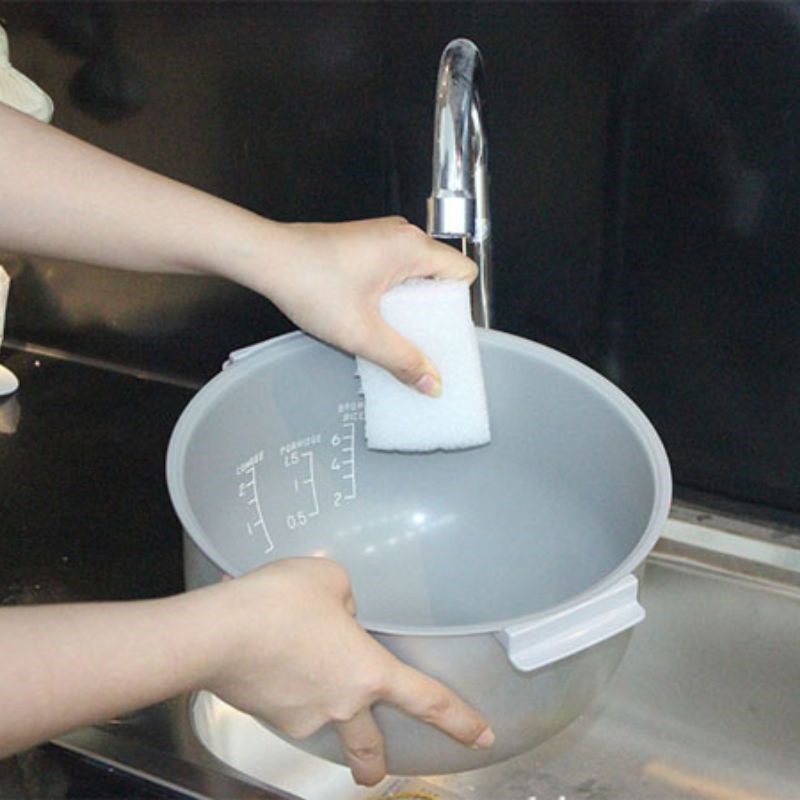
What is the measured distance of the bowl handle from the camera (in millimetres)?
541

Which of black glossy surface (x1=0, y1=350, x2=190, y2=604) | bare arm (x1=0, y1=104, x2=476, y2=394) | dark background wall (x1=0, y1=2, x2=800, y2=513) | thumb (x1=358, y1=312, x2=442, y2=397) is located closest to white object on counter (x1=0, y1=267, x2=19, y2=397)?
black glossy surface (x1=0, y1=350, x2=190, y2=604)

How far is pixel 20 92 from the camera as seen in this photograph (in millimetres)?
974

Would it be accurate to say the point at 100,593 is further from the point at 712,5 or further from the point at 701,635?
the point at 712,5

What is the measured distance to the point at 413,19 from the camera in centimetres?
86

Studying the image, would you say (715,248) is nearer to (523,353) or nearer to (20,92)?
(523,353)

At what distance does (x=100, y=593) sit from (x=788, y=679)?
1.61 feet

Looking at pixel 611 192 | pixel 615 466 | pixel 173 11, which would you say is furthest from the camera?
pixel 173 11

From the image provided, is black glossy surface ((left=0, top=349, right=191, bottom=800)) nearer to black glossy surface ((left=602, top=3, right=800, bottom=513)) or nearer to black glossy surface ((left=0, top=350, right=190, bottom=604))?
black glossy surface ((left=0, top=350, right=190, bottom=604))

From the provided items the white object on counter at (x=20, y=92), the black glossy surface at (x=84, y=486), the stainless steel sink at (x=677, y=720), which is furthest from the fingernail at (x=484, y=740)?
the white object on counter at (x=20, y=92)

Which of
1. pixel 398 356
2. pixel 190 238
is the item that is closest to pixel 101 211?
pixel 190 238

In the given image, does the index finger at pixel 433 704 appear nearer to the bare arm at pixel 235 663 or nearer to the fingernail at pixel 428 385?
the bare arm at pixel 235 663

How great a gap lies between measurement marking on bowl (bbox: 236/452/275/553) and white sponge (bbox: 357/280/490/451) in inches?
2.9

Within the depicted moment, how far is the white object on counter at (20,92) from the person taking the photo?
3.16 feet

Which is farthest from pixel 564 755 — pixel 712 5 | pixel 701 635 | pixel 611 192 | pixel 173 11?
pixel 173 11
